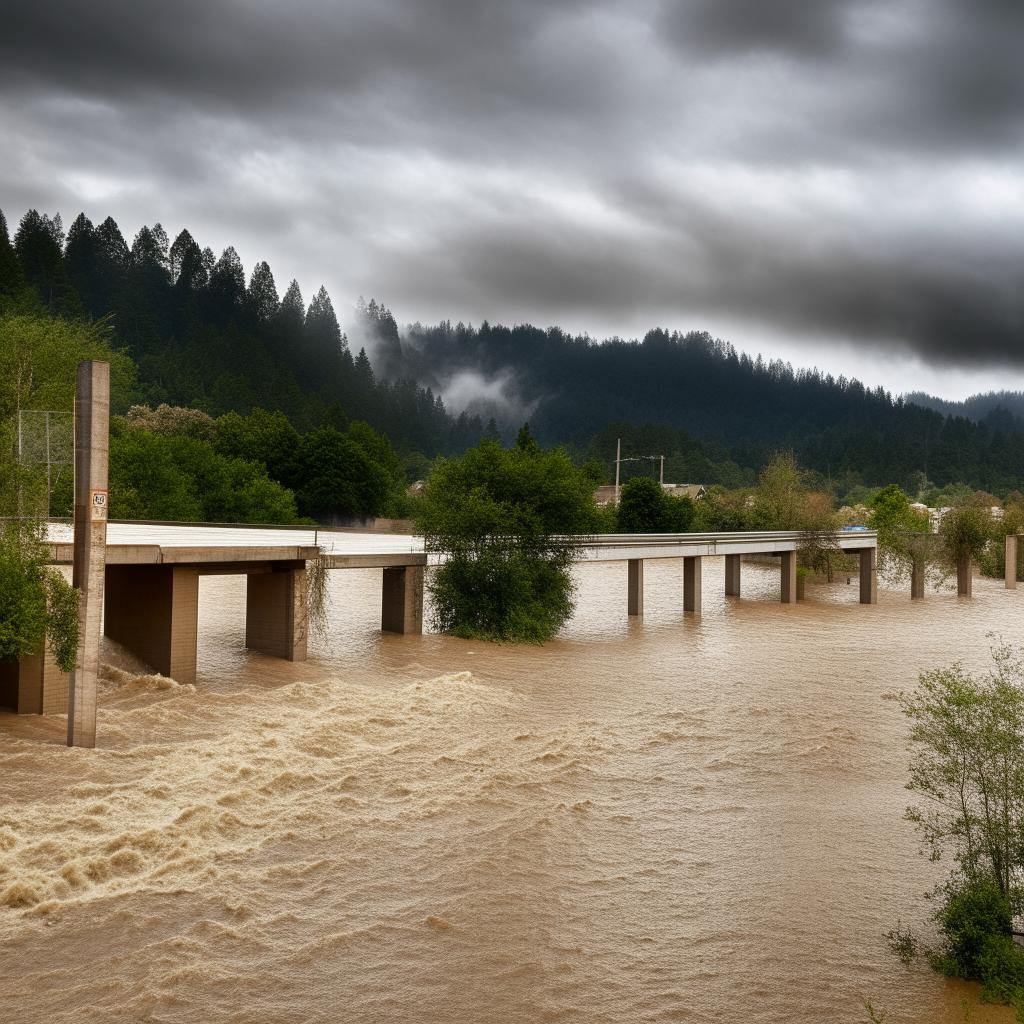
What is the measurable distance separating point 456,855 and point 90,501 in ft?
24.0

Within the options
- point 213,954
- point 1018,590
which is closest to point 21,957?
point 213,954

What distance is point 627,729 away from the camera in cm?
1988

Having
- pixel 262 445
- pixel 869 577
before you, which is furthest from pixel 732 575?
pixel 262 445

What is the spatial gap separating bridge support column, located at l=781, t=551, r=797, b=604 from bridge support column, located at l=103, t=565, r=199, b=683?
33.2 metres

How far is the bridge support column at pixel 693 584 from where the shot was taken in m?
42.2

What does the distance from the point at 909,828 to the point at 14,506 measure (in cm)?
1951

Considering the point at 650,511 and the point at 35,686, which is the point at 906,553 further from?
the point at 35,686

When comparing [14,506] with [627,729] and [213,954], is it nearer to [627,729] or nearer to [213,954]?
[627,729]

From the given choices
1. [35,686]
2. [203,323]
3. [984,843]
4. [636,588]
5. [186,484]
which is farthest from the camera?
[203,323]

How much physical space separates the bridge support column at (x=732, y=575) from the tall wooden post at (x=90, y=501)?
39.4 meters

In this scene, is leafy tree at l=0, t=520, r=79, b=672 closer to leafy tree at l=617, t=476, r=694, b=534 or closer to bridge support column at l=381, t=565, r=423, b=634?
bridge support column at l=381, t=565, r=423, b=634

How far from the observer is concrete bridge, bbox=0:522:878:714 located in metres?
18.8

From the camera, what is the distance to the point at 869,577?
165 feet

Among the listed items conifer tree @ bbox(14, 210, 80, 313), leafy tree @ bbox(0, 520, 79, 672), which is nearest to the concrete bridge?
leafy tree @ bbox(0, 520, 79, 672)
